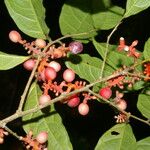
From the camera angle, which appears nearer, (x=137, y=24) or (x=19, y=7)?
(x=19, y=7)

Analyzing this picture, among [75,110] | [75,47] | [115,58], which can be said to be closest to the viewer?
[75,47]

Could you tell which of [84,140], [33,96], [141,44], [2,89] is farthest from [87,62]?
[2,89]

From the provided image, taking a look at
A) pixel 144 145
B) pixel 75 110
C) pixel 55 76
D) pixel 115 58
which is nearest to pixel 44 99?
pixel 55 76

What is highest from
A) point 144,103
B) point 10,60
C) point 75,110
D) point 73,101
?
point 10,60

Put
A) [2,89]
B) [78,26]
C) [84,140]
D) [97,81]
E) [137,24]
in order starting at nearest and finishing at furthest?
[97,81]
[78,26]
[137,24]
[84,140]
[2,89]

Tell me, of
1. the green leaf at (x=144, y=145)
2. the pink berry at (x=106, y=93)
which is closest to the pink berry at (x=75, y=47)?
the pink berry at (x=106, y=93)

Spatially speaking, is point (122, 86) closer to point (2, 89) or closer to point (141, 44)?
point (141, 44)

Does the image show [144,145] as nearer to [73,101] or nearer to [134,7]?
[73,101]
